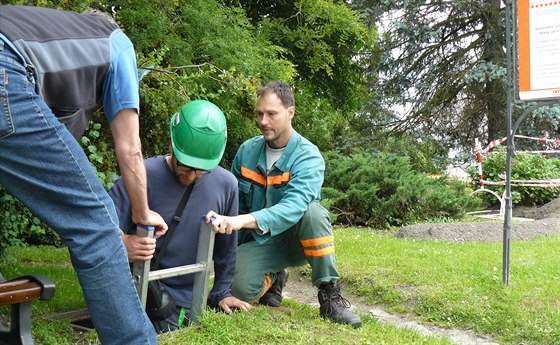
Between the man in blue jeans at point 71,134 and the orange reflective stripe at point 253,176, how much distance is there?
1993 millimetres

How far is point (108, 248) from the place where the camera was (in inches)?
96.4

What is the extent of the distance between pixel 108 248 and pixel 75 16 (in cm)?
89

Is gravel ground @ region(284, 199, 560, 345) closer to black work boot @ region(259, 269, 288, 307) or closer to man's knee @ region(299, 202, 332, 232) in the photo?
black work boot @ region(259, 269, 288, 307)

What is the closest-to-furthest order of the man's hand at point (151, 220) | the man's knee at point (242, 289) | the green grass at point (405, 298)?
1. the man's hand at point (151, 220)
2. the green grass at point (405, 298)
3. the man's knee at point (242, 289)

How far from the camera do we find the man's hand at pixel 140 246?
331 cm

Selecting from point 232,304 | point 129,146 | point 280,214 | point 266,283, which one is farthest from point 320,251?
point 129,146

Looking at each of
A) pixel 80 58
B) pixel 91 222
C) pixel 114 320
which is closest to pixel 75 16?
pixel 80 58

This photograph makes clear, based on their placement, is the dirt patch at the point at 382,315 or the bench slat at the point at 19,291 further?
the dirt patch at the point at 382,315

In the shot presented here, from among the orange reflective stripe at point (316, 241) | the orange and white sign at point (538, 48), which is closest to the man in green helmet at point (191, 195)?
the orange reflective stripe at point (316, 241)

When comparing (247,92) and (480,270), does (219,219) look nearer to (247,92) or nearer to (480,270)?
(247,92)

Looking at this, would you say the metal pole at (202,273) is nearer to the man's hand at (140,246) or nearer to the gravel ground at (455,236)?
the man's hand at (140,246)

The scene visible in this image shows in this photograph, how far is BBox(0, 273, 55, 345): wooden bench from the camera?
2.33 m

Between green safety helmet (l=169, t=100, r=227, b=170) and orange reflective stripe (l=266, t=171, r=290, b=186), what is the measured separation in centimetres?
89

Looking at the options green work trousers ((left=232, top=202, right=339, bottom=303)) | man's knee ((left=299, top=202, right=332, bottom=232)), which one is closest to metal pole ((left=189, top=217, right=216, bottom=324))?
green work trousers ((left=232, top=202, right=339, bottom=303))
